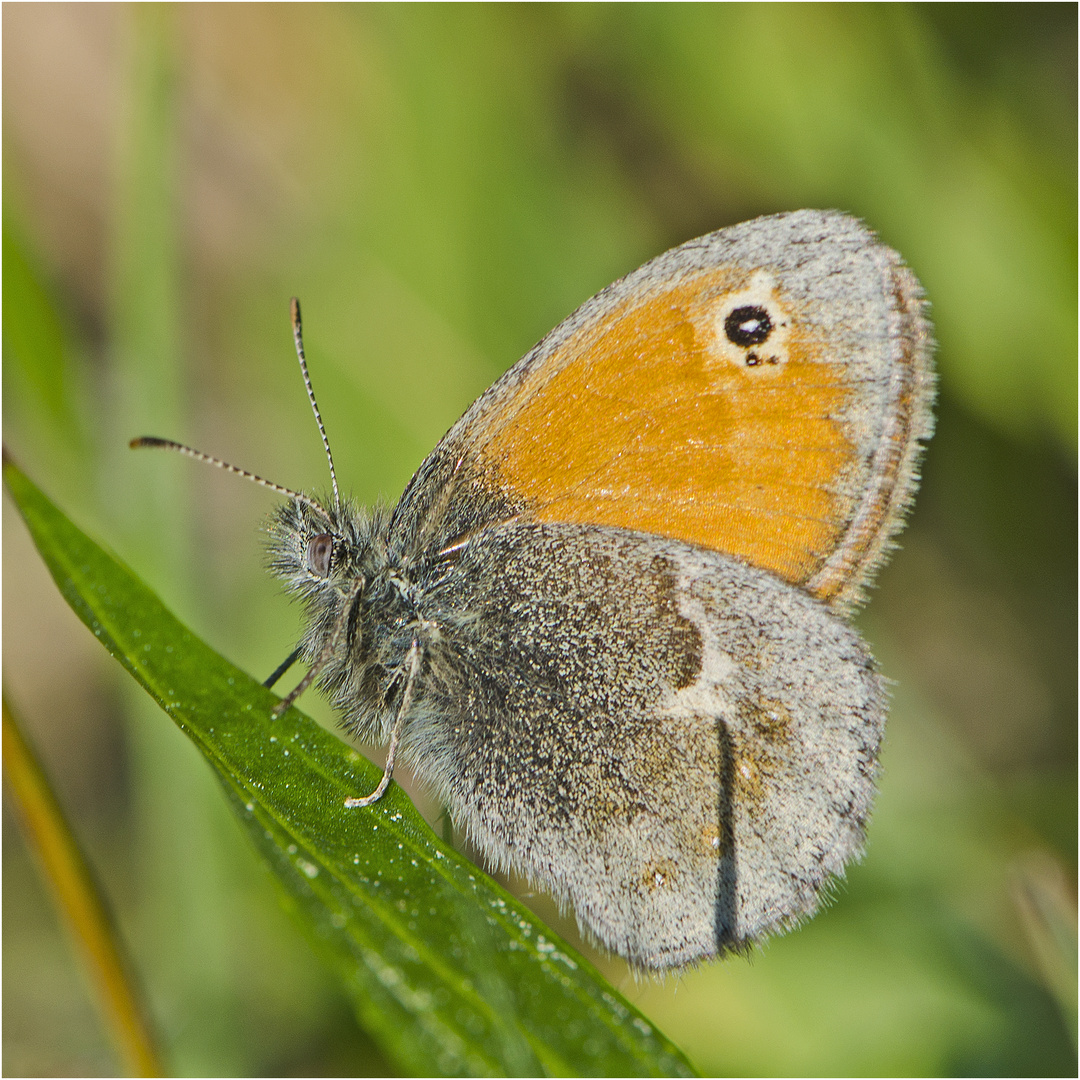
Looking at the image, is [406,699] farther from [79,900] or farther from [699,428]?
[699,428]

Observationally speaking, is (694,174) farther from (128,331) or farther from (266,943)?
(266,943)

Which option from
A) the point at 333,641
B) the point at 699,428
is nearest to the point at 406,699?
the point at 333,641

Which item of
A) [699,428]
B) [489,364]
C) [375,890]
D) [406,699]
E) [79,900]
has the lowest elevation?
[79,900]

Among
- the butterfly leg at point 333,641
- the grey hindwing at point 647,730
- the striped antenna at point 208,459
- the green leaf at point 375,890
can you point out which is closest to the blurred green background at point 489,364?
the grey hindwing at point 647,730

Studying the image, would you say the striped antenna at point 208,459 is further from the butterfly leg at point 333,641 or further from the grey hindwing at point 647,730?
the grey hindwing at point 647,730

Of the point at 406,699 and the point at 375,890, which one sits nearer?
the point at 375,890

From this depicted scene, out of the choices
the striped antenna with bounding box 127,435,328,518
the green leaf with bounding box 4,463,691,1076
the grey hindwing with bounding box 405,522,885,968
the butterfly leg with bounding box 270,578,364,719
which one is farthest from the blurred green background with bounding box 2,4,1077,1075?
the green leaf with bounding box 4,463,691,1076

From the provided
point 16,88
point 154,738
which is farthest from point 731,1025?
point 16,88
